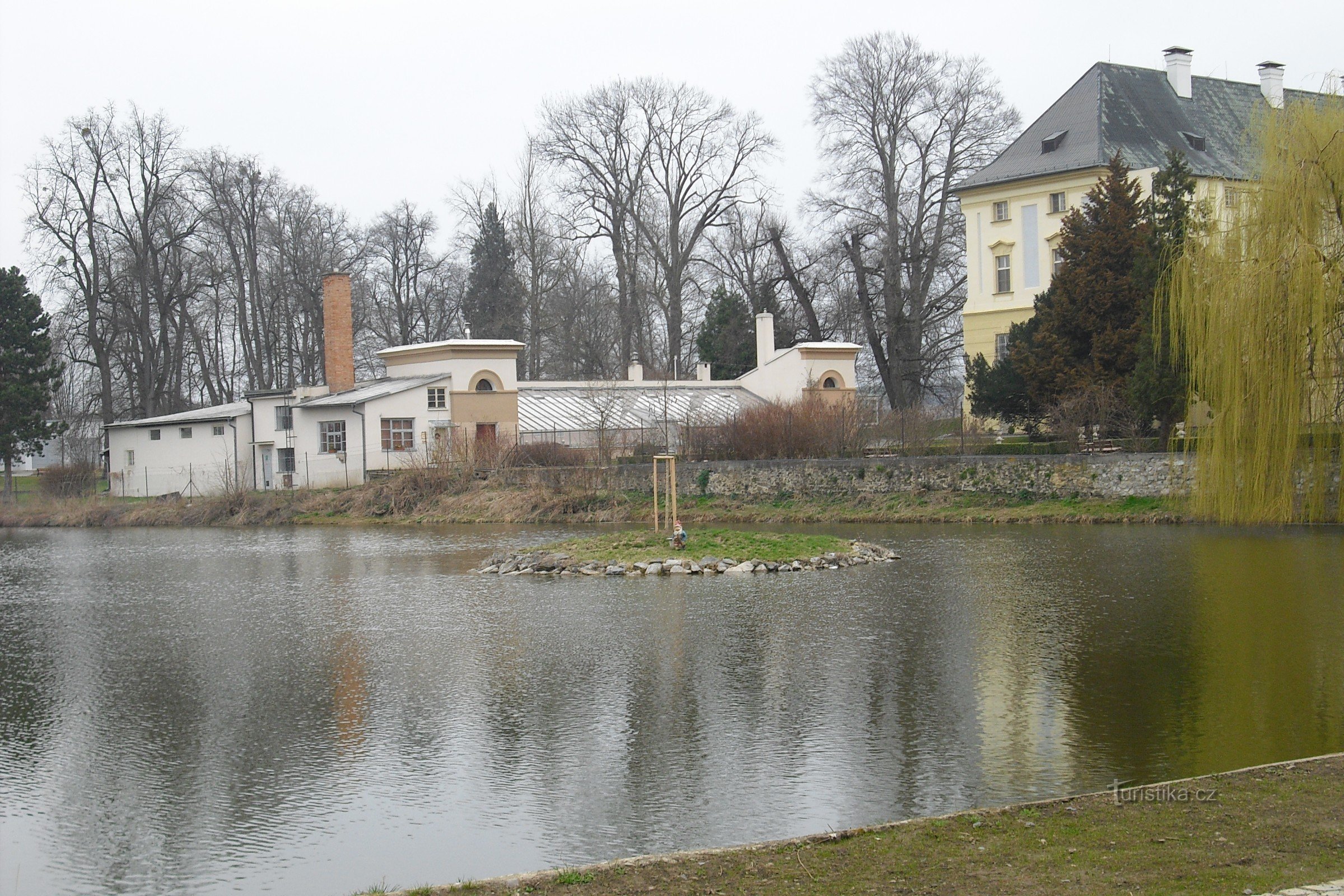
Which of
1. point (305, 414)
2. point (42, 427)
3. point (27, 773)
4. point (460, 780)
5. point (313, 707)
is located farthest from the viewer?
point (42, 427)

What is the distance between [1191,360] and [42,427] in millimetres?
43019

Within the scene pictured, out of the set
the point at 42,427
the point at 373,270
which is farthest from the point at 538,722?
the point at 373,270

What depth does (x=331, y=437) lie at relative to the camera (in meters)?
43.6

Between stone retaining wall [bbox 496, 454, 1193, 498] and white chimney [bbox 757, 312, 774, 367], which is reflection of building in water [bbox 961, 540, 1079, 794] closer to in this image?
stone retaining wall [bbox 496, 454, 1193, 498]

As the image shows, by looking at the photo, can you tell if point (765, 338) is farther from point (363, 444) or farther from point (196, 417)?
Answer: point (196, 417)

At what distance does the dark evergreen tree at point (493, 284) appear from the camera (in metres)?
58.6

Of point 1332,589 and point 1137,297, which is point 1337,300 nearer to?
point 1332,589

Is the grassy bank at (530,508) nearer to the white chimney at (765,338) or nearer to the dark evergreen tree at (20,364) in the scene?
the dark evergreen tree at (20,364)

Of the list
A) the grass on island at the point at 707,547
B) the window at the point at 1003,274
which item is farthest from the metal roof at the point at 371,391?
the window at the point at 1003,274

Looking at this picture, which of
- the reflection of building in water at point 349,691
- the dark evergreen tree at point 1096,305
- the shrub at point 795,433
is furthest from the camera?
the shrub at point 795,433

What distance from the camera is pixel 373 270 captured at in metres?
62.9

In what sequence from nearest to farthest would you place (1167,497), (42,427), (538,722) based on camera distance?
1. (538,722)
2. (1167,497)
3. (42,427)

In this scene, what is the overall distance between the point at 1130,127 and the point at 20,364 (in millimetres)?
42949

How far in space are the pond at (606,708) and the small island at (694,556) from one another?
873 millimetres
